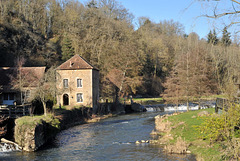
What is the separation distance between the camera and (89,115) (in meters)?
33.8

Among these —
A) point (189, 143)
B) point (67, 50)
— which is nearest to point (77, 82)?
point (189, 143)

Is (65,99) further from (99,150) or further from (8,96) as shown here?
(99,150)

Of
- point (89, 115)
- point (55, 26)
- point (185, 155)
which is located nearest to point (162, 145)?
point (185, 155)

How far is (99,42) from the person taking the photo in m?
61.6

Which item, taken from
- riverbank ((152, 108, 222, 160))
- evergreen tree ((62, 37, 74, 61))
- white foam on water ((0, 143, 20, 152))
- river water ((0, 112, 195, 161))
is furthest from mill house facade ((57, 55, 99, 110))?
evergreen tree ((62, 37, 74, 61))

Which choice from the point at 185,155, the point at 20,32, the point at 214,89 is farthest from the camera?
the point at 20,32

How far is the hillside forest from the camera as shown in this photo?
172 feet

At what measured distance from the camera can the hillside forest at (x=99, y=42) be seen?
5241 centimetres

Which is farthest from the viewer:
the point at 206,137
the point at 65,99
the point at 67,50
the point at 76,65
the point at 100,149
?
the point at 67,50

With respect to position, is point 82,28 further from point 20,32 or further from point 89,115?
point 89,115

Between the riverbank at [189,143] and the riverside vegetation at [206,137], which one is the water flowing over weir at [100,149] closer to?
the riverbank at [189,143]

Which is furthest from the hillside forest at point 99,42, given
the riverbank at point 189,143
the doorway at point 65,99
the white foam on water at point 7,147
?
the white foam on water at point 7,147

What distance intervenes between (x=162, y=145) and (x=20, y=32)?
48.4m

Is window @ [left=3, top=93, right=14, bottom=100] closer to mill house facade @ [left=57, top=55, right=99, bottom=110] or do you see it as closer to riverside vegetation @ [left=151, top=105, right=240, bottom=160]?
mill house facade @ [left=57, top=55, right=99, bottom=110]
